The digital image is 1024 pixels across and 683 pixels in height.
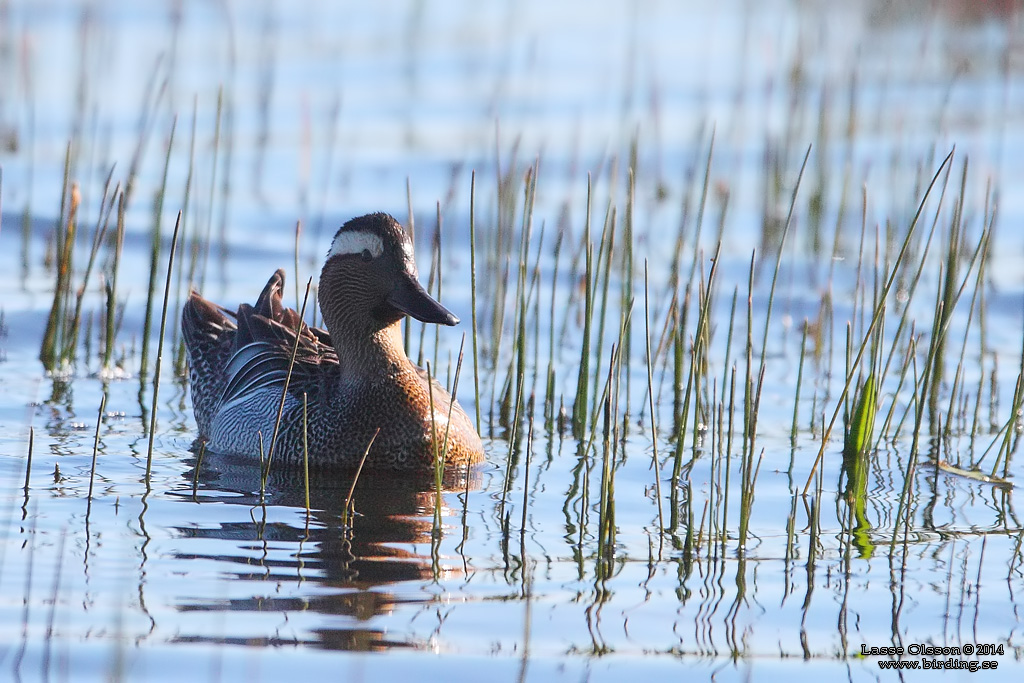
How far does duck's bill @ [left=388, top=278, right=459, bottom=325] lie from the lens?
19.9ft

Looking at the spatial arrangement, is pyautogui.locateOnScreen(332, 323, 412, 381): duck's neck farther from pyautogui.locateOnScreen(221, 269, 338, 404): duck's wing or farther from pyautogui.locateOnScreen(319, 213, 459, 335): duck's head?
pyautogui.locateOnScreen(221, 269, 338, 404): duck's wing

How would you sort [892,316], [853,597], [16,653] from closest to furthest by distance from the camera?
1. [16,653]
2. [853,597]
3. [892,316]

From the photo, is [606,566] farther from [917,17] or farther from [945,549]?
[917,17]

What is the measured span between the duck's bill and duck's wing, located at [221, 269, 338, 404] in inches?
24.9

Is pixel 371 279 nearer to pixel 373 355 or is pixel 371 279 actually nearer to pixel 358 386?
pixel 373 355

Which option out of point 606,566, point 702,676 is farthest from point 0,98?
point 702,676

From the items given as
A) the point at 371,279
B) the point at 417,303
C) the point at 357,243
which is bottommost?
the point at 417,303

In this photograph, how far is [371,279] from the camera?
642cm

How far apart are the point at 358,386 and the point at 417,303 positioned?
0.51m

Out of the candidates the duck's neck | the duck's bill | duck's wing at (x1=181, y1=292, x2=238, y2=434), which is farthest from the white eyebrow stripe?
duck's wing at (x1=181, y1=292, x2=238, y2=434)

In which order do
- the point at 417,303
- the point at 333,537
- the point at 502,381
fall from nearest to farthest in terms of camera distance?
the point at 333,537
the point at 417,303
the point at 502,381

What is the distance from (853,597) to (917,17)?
14785mm

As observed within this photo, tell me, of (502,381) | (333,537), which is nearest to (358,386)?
(333,537)

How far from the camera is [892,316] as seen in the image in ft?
30.1
